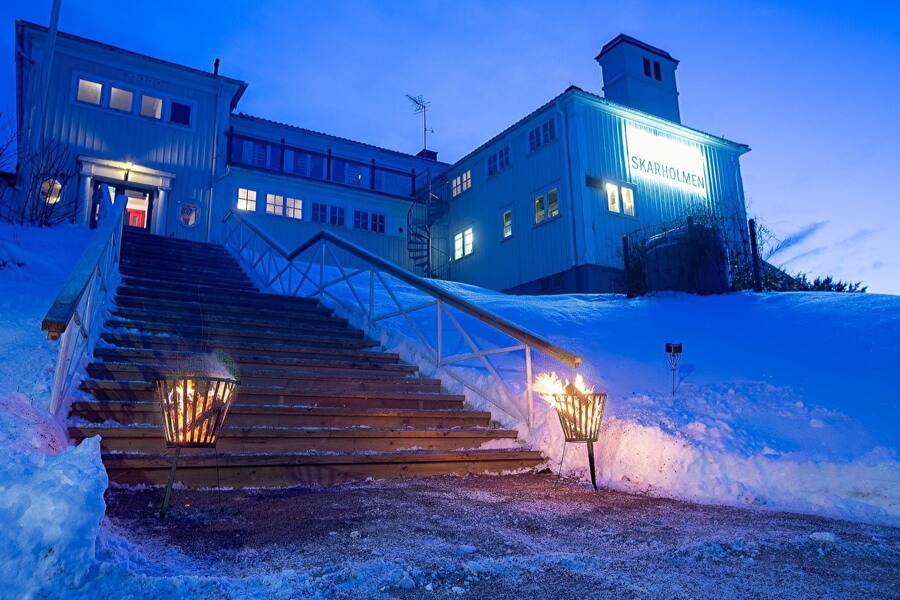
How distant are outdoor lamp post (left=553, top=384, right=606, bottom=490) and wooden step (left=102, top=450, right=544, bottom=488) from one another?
2.67 ft

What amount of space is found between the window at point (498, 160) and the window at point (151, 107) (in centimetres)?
1047

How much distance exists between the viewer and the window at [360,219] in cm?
2018

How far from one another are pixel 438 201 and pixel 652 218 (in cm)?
761

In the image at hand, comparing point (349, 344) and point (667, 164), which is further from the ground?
point (667, 164)

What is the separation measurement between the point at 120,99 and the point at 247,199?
4.35m

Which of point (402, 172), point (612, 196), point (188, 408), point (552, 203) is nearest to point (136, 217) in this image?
point (402, 172)

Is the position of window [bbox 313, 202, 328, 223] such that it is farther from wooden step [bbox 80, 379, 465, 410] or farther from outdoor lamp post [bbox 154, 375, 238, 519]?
outdoor lamp post [bbox 154, 375, 238, 519]

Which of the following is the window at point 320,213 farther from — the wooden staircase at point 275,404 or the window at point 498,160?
the wooden staircase at point 275,404

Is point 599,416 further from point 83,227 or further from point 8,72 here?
point 8,72

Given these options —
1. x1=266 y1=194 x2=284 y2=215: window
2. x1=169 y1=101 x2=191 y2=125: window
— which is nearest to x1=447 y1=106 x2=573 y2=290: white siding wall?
x1=266 y1=194 x2=284 y2=215: window

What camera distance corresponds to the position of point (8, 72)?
307 feet

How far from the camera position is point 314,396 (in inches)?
212

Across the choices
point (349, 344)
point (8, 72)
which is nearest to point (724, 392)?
point (349, 344)

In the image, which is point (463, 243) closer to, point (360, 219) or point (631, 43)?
point (360, 219)
